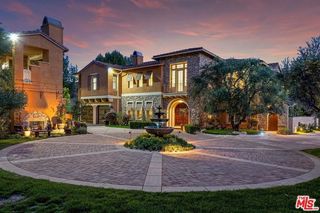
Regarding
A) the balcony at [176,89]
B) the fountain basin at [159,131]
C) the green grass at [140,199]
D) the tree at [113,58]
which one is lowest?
the green grass at [140,199]

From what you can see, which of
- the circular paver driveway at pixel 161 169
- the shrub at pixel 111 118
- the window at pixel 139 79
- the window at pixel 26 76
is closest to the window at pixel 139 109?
the window at pixel 139 79

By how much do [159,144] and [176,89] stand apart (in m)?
14.0

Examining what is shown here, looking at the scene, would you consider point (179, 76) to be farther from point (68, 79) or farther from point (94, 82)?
point (68, 79)

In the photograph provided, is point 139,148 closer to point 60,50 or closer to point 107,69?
point 60,50

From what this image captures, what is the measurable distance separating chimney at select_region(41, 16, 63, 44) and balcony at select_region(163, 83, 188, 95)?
11911 mm

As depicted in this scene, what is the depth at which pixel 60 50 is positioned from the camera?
70.8ft

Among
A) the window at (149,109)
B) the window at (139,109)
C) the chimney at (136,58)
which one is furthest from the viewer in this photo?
the chimney at (136,58)

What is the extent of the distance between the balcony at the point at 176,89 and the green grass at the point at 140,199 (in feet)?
62.3

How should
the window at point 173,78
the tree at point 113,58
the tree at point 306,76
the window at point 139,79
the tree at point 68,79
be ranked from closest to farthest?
the tree at point 306,76 < the window at point 173,78 < the window at point 139,79 < the tree at point 113,58 < the tree at point 68,79

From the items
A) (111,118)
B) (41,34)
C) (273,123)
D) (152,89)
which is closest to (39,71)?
(41,34)

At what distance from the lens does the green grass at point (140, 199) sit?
424cm

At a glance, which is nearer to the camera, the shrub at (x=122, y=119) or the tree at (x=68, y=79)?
the shrub at (x=122, y=119)

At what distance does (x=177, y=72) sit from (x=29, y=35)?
14366 mm

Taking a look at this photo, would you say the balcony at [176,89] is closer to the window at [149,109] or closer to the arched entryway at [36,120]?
the window at [149,109]
